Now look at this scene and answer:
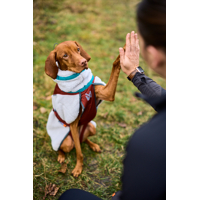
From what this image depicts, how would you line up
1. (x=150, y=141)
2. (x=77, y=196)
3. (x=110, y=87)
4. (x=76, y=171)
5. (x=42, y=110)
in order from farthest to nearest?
(x=42, y=110)
(x=76, y=171)
(x=110, y=87)
(x=77, y=196)
(x=150, y=141)

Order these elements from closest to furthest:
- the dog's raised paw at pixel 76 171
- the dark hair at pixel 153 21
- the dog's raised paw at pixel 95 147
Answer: the dark hair at pixel 153 21
the dog's raised paw at pixel 76 171
the dog's raised paw at pixel 95 147

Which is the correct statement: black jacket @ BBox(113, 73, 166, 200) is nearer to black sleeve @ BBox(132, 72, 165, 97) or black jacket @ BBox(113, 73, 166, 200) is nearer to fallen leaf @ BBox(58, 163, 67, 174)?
black sleeve @ BBox(132, 72, 165, 97)

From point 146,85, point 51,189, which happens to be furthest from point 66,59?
point 51,189

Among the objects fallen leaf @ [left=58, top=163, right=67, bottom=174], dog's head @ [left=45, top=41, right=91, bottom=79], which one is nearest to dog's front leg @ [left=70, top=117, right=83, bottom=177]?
fallen leaf @ [left=58, top=163, right=67, bottom=174]

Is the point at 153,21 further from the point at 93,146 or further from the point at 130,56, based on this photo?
the point at 93,146

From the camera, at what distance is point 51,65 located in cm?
173

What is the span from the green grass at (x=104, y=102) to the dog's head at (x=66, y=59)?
1.40 m

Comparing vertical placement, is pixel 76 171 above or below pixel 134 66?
below

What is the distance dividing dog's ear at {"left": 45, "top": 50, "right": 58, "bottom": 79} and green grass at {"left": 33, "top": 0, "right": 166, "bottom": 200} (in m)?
1.35

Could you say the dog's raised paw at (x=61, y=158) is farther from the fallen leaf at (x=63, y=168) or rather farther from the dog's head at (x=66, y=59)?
the dog's head at (x=66, y=59)

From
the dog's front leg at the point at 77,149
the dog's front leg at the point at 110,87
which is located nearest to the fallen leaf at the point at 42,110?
the dog's front leg at the point at 77,149

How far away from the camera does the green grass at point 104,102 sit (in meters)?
2.42

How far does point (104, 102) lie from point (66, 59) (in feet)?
6.41

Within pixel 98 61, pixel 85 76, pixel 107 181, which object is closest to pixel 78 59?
pixel 85 76
